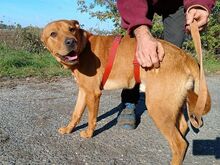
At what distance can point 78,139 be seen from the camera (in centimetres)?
402

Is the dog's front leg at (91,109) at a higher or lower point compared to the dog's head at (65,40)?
lower

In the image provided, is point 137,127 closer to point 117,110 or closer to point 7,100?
point 117,110

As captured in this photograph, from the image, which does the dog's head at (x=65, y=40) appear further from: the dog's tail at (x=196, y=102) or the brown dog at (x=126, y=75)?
the dog's tail at (x=196, y=102)

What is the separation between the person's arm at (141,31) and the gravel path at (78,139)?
3.08ft

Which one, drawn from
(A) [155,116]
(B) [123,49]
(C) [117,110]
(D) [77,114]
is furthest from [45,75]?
(A) [155,116]

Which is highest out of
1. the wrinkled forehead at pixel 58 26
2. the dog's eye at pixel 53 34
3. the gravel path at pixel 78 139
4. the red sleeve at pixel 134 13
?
the red sleeve at pixel 134 13

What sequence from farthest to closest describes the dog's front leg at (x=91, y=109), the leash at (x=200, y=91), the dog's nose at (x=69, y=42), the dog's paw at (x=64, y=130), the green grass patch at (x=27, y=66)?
1. the green grass patch at (x=27, y=66)
2. the dog's paw at (x=64, y=130)
3. the dog's front leg at (x=91, y=109)
4. the dog's nose at (x=69, y=42)
5. the leash at (x=200, y=91)

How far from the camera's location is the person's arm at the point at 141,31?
3.02 m

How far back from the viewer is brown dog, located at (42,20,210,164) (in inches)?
131

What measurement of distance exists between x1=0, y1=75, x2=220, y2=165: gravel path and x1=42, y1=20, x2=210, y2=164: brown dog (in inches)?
9.1

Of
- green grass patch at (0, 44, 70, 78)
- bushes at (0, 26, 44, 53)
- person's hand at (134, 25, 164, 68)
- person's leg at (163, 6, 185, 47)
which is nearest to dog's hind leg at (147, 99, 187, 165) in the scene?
person's hand at (134, 25, 164, 68)

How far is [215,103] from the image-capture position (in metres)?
5.75

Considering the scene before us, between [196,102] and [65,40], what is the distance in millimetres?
1448

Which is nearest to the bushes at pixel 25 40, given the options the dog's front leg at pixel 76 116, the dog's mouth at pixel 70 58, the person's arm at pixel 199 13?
the dog's front leg at pixel 76 116
